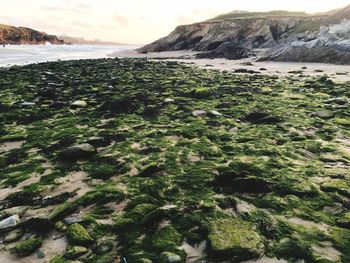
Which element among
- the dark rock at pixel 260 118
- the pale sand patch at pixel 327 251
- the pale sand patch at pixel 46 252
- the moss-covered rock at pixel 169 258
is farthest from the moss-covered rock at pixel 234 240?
the dark rock at pixel 260 118

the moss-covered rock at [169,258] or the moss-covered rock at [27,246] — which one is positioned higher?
the moss-covered rock at [169,258]

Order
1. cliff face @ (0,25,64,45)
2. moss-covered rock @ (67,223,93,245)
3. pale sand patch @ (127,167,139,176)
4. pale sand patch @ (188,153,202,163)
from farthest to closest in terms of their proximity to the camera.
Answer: cliff face @ (0,25,64,45)
pale sand patch @ (188,153,202,163)
pale sand patch @ (127,167,139,176)
moss-covered rock @ (67,223,93,245)

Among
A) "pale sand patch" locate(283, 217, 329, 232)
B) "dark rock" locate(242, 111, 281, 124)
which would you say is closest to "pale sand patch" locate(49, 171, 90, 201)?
"pale sand patch" locate(283, 217, 329, 232)

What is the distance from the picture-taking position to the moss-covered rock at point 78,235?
4.07 metres

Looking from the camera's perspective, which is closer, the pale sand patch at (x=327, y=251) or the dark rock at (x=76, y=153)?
the pale sand patch at (x=327, y=251)

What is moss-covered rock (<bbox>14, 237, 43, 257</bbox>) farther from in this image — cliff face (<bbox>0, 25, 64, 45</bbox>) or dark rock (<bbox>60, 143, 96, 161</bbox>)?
cliff face (<bbox>0, 25, 64, 45</bbox>)

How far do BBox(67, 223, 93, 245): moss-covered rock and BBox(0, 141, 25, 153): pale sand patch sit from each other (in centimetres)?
429

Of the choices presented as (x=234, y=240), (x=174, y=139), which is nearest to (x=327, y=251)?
(x=234, y=240)

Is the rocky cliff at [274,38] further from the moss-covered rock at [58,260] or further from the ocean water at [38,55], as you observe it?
the moss-covered rock at [58,260]

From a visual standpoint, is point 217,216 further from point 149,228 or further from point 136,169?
point 136,169

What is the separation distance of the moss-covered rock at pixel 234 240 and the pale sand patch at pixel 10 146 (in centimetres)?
544

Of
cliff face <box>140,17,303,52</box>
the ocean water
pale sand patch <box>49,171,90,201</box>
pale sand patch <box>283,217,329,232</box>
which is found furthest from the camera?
cliff face <box>140,17,303,52</box>

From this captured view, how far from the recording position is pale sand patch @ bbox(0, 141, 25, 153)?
786 cm

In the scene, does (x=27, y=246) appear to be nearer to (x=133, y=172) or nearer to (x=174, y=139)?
(x=133, y=172)
